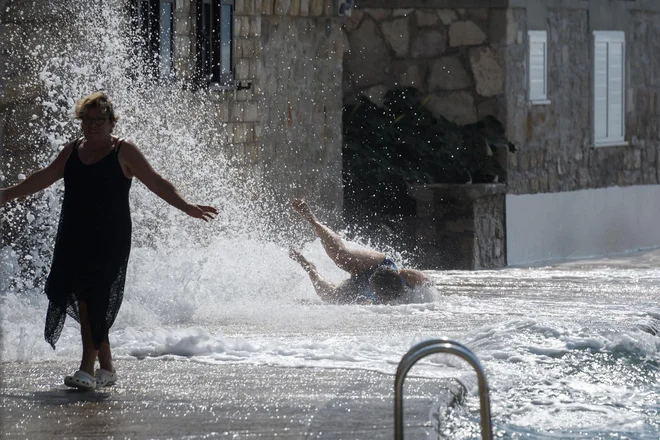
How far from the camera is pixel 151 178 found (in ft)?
20.7

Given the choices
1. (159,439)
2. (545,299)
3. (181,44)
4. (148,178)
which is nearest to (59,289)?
(148,178)

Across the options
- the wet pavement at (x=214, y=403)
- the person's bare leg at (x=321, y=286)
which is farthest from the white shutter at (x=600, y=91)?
the wet pavement at (x=214, y=403)

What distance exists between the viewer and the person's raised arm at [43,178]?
21.0ft

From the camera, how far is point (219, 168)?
38.7 feet

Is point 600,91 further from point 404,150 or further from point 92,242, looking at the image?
point 92,242

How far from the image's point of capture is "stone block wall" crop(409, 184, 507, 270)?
15.4m

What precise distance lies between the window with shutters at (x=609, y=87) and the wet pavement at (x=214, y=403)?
40.2 feet

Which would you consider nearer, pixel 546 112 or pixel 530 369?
pixel 530 369

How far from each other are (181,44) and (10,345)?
184 inches

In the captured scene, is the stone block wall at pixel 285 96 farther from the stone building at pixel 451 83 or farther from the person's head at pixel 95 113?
the person's head at pixel 95 113

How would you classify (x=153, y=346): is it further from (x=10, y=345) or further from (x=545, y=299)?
(x=545, y=299)

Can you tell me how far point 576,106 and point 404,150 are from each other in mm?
3010

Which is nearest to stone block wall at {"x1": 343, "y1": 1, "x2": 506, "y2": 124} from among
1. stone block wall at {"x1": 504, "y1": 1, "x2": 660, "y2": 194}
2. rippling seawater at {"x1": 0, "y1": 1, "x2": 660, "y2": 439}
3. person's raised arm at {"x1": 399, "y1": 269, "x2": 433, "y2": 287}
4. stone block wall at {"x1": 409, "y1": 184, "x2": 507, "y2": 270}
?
stone block wall at {"x1": 504, "y1": 1, "x2": 660, "y2": 194}

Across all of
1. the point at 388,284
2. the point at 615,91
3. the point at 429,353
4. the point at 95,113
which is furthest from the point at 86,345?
the point at 615,91
